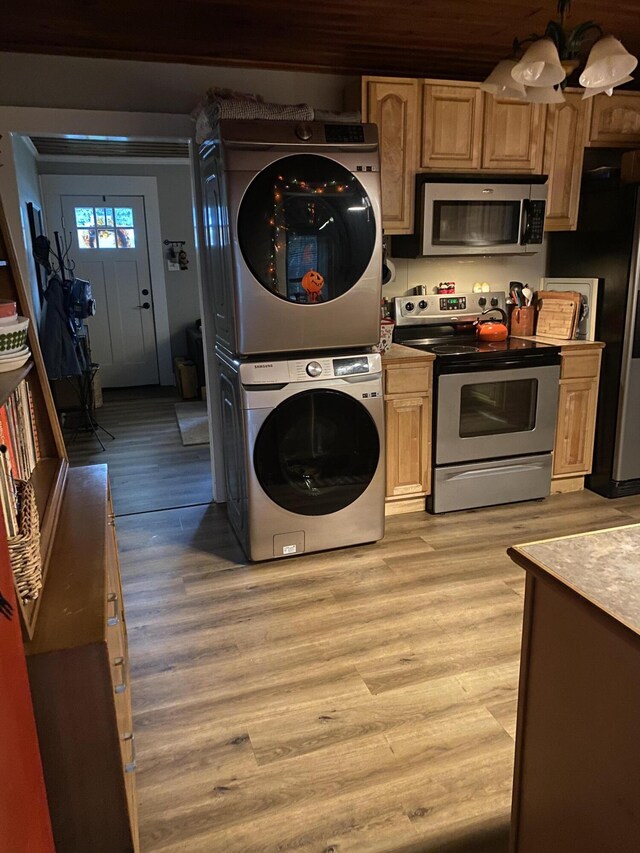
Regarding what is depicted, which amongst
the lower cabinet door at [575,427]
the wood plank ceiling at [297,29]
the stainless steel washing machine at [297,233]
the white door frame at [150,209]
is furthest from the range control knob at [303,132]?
the white door frame at [150,209]

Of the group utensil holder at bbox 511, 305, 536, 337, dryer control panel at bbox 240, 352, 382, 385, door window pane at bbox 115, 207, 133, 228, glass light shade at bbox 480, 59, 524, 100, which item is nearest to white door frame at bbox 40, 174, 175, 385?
door window pane at bbox 115, 207, 133, 228

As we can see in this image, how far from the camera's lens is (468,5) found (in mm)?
2738

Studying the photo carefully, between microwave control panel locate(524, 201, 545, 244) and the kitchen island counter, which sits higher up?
microwave control panel locate(524, 201, 545, 244)

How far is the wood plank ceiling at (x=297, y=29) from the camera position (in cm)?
270

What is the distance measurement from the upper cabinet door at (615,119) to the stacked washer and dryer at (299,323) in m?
1.63

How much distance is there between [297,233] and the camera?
9.28 ft

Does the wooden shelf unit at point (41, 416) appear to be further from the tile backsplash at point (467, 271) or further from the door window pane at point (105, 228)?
the door window pane at point (105, 228)

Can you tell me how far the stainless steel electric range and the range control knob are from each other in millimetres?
1293

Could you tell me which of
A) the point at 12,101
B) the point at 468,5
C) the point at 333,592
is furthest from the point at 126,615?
the point at 468,5

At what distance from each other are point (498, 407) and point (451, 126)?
1.54 m

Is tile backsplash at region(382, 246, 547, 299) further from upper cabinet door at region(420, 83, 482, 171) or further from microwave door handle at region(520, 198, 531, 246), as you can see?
upper cabinet door at region(420, 83, 482, 171)

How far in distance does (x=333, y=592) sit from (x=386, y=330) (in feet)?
4.75

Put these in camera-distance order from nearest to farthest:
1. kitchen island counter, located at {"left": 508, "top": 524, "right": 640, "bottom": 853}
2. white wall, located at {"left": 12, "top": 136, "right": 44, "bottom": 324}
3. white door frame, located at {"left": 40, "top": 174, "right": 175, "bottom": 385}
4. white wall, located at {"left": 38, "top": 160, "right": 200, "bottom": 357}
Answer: kitchen island counter, located at {"left": 508, "top": 524, "right": 640, "bottom": 853} → white wall, located at {"left": 12, "top": 136, "right": 44, "bottom": 324} → white door frame, located at {"left": 40, "top": 174, "right": 175, "bottom": 385} → white wall, located at {"left": 38, "top": 160, "right": 200, "bottom": 357}

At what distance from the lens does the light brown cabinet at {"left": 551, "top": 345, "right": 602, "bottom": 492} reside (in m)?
3.70
